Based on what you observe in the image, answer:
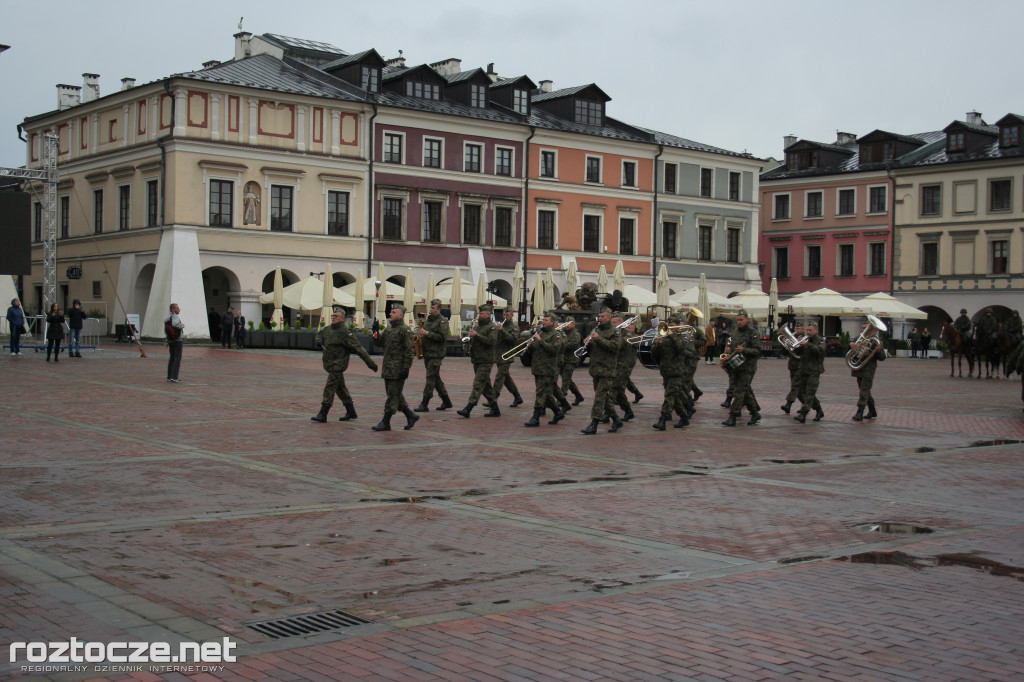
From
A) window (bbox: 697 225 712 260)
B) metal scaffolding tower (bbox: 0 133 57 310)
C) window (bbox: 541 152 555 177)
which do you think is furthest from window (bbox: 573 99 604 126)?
metal scaffolding tower (bbox: 0 133 57 310)

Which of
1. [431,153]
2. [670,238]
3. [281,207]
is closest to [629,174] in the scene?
[670,238]

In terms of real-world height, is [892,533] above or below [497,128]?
below

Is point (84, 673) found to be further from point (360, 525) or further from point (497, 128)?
point (497, 128)

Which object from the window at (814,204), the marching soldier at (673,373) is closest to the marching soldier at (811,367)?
the marching soldier at (673,373)

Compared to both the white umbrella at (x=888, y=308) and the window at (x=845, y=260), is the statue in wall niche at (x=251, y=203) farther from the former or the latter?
the window at (x=845, y=260)

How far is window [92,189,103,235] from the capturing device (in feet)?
161

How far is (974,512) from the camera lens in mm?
9586

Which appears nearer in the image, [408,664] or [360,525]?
[408,664]

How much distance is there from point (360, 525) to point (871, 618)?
4.01m

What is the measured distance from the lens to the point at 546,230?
55.0m

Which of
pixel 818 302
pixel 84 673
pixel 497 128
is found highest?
pixel 497 128

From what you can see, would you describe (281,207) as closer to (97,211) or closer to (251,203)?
(251,203)

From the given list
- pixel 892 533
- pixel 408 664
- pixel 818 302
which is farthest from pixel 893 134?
pixel 408 664

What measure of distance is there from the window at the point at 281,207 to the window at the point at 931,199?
112 ft
